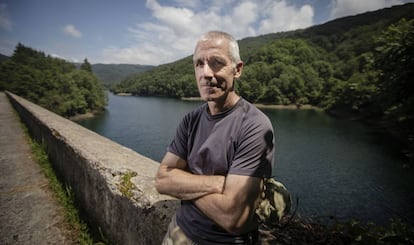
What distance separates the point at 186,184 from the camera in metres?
1.66

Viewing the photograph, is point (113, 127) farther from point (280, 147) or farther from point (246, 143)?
point (246, 143)

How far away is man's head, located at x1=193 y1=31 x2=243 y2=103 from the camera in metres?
1.75

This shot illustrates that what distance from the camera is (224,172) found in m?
1.62

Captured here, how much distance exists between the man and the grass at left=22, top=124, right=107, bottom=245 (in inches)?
67.7

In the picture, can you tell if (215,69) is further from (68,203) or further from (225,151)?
(68,203)

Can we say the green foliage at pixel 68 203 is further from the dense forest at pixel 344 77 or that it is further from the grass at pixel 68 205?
the dense forest at pixel 344 77

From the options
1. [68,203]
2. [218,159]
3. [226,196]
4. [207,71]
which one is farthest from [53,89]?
[226,196]

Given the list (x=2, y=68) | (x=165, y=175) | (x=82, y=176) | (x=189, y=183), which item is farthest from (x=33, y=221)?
(x=2, y=68)

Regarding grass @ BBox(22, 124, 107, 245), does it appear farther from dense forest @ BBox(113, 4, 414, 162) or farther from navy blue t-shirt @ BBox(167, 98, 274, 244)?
dense forest @ BBox(113, 4, 414, 162)

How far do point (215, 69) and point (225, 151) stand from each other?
2.04 ft

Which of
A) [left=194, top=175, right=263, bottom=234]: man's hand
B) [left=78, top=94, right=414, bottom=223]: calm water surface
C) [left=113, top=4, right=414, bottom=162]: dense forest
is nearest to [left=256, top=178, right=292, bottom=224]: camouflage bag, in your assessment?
[left=194, top=175, right=263, bottom=234]: man's hand

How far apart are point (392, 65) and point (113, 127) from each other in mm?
44328

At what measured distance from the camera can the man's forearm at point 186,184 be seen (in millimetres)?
1562

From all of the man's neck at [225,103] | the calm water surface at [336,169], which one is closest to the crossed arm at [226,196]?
the man's neck at [225,103]
